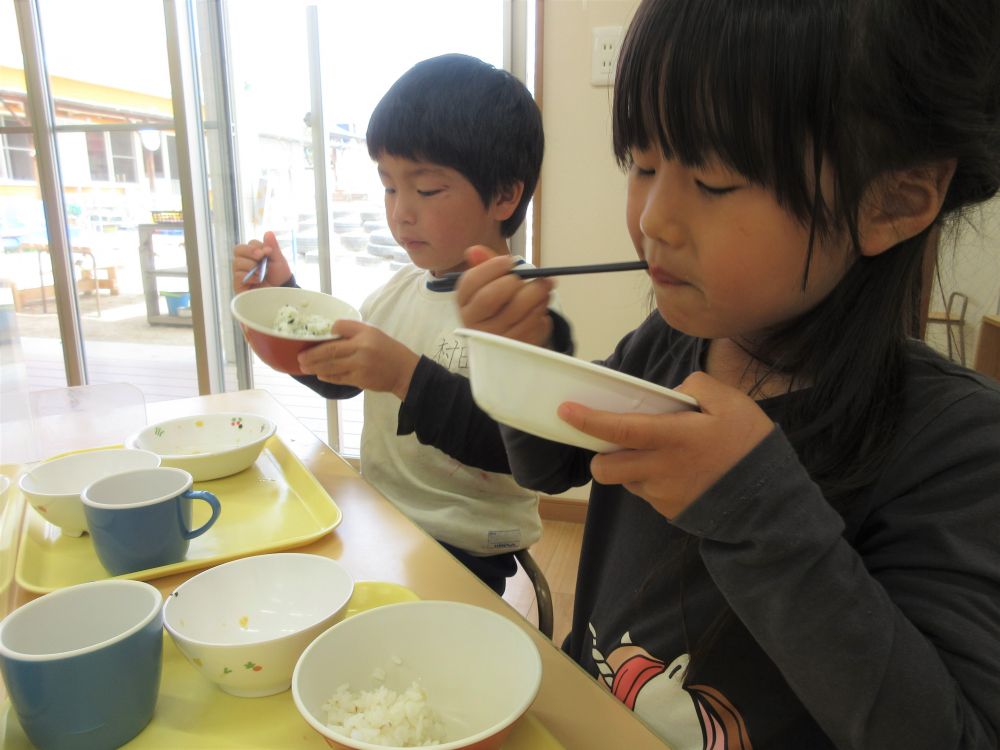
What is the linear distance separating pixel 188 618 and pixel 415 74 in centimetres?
88

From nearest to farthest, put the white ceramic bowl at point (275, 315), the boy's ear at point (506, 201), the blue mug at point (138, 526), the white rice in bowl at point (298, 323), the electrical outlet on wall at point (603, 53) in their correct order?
the blue mug at point (138, 526) → the white ceramic bowl at point (275, 315) → the white rice in bowl at point (298, 323) → the boy's ear at point (506, 201) → the electrical outlet on wall at point (603, 53)

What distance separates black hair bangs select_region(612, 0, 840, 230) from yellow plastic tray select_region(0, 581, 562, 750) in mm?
401

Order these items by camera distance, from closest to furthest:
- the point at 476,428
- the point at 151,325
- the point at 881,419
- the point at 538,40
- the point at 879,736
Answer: the point at 879,736
the point at 881,419
the point at 476,428
the point at 538,40
the point at 151,325

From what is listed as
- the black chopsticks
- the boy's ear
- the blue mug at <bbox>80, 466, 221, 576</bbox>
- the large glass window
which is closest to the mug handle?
the blue mug at <bbox>80, 466, 221, 576</bbox>

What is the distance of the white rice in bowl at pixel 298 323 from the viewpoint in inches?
37.6

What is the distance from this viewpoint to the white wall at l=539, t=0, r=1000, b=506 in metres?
1.86

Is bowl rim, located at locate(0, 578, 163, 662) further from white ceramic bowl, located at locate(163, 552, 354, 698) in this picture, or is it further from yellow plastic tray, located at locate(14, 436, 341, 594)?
yellow plastic tray, located at locate(14, 436, 341, 594)

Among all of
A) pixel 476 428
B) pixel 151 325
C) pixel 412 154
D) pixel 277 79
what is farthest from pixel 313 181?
pixel 476 428

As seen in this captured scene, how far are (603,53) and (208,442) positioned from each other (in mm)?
1491

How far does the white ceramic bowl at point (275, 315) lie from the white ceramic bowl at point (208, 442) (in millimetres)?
125

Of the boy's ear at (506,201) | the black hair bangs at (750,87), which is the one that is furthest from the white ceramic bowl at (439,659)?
the boy's ear at (506,201)

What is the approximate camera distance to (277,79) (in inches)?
92.6

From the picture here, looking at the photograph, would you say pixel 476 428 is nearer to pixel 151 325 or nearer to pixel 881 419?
pixel 881 419

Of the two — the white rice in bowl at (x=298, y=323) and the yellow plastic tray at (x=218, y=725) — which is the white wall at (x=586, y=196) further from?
the yellow plastic tray at (x=218, y=725)
